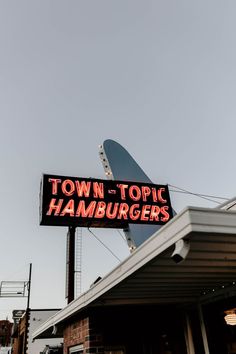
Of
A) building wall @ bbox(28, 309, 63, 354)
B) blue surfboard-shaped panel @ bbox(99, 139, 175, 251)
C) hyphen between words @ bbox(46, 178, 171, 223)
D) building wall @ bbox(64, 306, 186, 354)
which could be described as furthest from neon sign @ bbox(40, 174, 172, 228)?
building wall @ bbox(28, 309, 63, 354)

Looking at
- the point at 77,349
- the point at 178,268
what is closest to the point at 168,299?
the point at 178,268

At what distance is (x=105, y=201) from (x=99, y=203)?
327 millimetres

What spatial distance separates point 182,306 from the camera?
754 cm

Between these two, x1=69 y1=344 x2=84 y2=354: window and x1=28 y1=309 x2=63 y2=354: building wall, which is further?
x1=28 y1=309 x2=63 y2=354: building wall

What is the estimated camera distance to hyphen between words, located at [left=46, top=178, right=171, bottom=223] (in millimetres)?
15516

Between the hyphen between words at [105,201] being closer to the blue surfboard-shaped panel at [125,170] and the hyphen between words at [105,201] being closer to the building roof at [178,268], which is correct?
the blue surfboard-shaped panel at [125,170]

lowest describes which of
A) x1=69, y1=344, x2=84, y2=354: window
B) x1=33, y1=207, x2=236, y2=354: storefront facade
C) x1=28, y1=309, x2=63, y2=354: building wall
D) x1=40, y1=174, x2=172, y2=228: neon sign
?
x1=69, y1=344, x2=84, y2=354: window

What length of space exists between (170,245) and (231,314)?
4144 millimetres

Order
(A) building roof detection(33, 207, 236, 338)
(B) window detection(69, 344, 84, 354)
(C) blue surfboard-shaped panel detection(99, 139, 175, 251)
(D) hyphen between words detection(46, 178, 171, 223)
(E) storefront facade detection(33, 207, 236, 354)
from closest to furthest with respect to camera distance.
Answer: (A) building roof detection(33, 207, 236, 338), (E) storefront facade detection(33, 207, 236, 354), (B) window detection(69, 344, 84, 354), (D) hyphen between words detection(46, 178, 171, 223), (C) blue surfboard-shaped panel detection(99, 139, 175, 251)

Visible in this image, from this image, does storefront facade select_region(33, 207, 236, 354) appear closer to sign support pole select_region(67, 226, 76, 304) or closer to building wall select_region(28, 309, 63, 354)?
sign support pole select_region(67, 226, 76, 304)

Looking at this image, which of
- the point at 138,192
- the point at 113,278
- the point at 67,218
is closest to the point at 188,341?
the point at 113,278

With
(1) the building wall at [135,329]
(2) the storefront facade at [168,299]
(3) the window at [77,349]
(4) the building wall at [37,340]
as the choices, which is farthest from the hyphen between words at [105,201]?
(4) the building wall at [37,340]

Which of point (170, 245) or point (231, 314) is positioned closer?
point (170, 245)

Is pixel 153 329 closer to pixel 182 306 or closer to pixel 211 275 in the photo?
pixel 182 306
